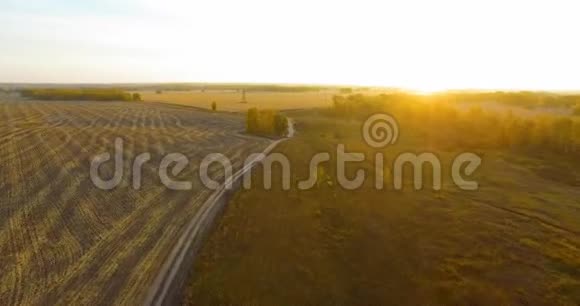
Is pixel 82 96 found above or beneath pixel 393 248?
above

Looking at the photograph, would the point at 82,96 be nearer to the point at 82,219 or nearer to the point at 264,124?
the point at 264,124

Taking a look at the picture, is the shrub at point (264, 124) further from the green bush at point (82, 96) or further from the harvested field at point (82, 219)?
the green bush at point (82, 96)

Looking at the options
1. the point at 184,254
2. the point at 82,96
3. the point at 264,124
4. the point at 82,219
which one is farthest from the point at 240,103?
the point at 184,254

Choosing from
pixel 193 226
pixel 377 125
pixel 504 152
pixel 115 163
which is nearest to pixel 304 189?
pixel 193 226

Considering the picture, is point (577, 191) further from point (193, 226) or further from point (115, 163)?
point (115, 163)

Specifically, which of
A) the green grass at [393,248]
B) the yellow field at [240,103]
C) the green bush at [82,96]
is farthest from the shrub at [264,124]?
the green bush at [82,96]

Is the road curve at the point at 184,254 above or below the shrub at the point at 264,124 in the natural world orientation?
below

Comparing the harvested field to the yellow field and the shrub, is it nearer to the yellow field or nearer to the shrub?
the shrub
